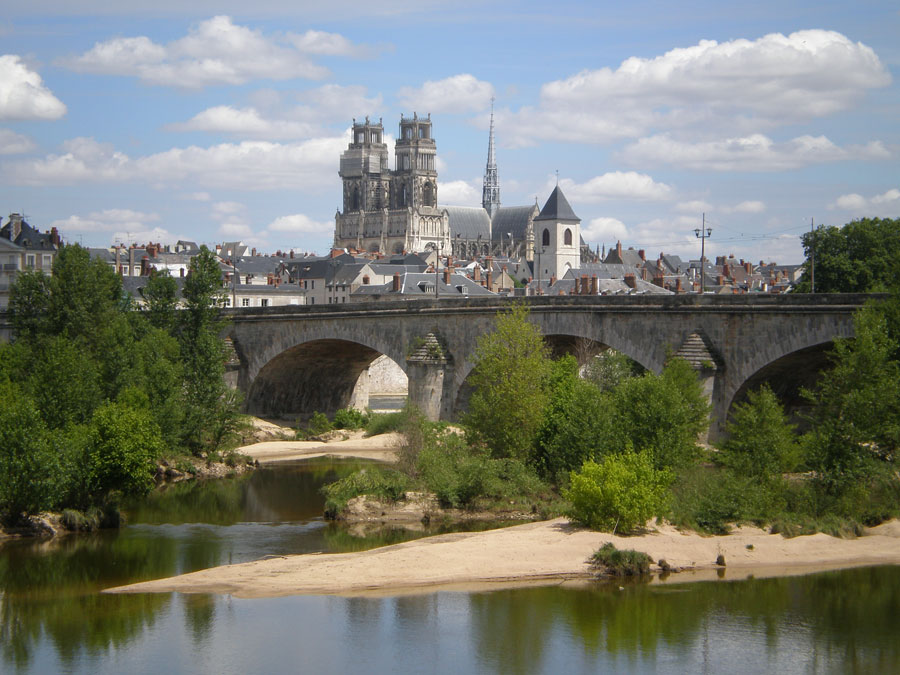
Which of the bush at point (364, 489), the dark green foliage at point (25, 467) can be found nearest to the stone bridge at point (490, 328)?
the bush at point (364, 489)

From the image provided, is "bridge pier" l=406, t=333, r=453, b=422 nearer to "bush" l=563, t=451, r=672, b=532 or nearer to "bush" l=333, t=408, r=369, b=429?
"bush" l=333, t=408, r=369, b=429

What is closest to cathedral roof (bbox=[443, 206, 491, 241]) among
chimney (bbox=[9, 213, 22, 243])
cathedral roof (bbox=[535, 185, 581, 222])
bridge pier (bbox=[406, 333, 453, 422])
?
cathedral roof (bbox=[535, 185, 581, 222])

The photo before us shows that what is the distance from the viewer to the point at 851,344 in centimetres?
3631

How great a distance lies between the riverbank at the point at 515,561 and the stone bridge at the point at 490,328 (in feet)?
29.9

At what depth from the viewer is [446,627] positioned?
26188 mm

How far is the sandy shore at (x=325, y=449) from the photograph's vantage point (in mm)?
54062

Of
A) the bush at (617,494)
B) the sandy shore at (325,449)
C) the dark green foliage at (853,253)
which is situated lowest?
the sandy shore at (325,449)

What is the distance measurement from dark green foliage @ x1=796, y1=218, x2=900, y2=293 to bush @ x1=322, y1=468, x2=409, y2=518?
32.3m

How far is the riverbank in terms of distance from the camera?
29547mm

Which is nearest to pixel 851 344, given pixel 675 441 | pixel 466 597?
pixel 675 441

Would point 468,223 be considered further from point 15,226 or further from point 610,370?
point 610,370

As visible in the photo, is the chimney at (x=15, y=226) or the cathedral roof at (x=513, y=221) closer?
the chimney at (x=15, y=226)

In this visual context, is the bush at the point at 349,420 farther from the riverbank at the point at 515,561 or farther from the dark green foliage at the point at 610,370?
the riverbank at the point at 515,561

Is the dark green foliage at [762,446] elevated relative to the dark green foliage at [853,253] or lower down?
lower down
